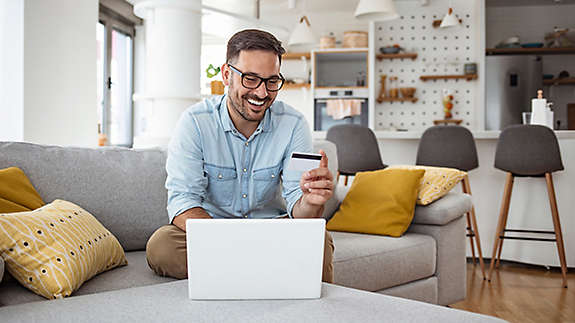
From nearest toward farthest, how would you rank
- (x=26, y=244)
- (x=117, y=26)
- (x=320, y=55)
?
(x=26, y=244)
(x=117, y=26)
(x=320, y=55)

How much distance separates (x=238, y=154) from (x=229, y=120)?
0.12 meters

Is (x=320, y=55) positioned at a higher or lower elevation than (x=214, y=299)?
higher

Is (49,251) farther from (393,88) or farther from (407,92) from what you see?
(393,88)

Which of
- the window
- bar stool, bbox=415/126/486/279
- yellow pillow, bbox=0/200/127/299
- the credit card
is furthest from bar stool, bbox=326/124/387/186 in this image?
the window

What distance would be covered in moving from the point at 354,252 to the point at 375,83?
4.95 metres

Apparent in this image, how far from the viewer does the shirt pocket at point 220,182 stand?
6.40ft

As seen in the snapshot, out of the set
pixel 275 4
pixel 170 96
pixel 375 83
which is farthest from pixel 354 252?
pixel 275 4

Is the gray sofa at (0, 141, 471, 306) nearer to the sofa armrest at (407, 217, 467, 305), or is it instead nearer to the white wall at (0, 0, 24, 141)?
the sofa armrest at (407, 217, 467, 305)

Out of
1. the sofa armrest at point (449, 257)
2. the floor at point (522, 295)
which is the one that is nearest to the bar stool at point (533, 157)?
the floor at point (522, 295)

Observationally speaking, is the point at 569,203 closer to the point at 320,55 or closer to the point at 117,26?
the point at 320,55

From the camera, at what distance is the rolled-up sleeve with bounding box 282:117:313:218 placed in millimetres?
1939

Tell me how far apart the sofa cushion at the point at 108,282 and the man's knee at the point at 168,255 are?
1.3 inches

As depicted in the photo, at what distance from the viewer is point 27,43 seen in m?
3.30

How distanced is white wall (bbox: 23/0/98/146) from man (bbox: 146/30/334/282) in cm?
182
